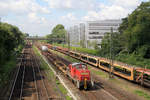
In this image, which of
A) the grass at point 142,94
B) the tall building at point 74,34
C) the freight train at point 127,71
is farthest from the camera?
the tall building at point 74,34

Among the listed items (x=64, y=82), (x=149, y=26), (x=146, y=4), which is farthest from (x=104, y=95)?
(x=146, y=4)

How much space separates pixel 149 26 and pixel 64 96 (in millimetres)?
29554

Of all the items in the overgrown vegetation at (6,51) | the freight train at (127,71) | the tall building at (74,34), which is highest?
the tall building at (74,34)

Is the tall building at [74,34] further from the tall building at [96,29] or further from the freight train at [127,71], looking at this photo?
the freight train at [127,71]

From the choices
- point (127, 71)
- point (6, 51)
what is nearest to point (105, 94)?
point (127, 71)

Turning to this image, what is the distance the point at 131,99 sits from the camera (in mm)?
15742

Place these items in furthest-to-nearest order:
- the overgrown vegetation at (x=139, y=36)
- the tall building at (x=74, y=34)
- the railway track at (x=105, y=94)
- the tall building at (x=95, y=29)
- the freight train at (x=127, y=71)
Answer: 1. the tall building at (x=74, y=34)
2. the tall building at (x=95, y=29)
3. the overgrown vegetation at (x=139, y=36)
4. the freight train at (x=127, y=71)
5. the railway track at (x=105, y=94)

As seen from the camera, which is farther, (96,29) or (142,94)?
(96,29)

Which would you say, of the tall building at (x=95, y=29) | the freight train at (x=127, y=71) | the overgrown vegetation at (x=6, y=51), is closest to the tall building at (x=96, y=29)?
the tall building at (x=95, y=29)

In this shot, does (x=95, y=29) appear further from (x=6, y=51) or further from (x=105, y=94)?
(x=105, y=94)

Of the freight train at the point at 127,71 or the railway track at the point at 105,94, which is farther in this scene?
the freight train at the point at 127,71

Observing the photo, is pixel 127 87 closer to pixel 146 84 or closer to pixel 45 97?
pixel 146 84

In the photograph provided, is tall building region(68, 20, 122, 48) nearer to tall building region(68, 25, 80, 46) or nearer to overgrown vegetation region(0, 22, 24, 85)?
tall building region(68, 25, 80, 46)

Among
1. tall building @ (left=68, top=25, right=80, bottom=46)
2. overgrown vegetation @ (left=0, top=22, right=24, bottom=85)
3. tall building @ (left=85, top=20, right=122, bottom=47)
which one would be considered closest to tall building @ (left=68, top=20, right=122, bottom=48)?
tall building @ (left=85, top=20, right=122, bottom=47)
